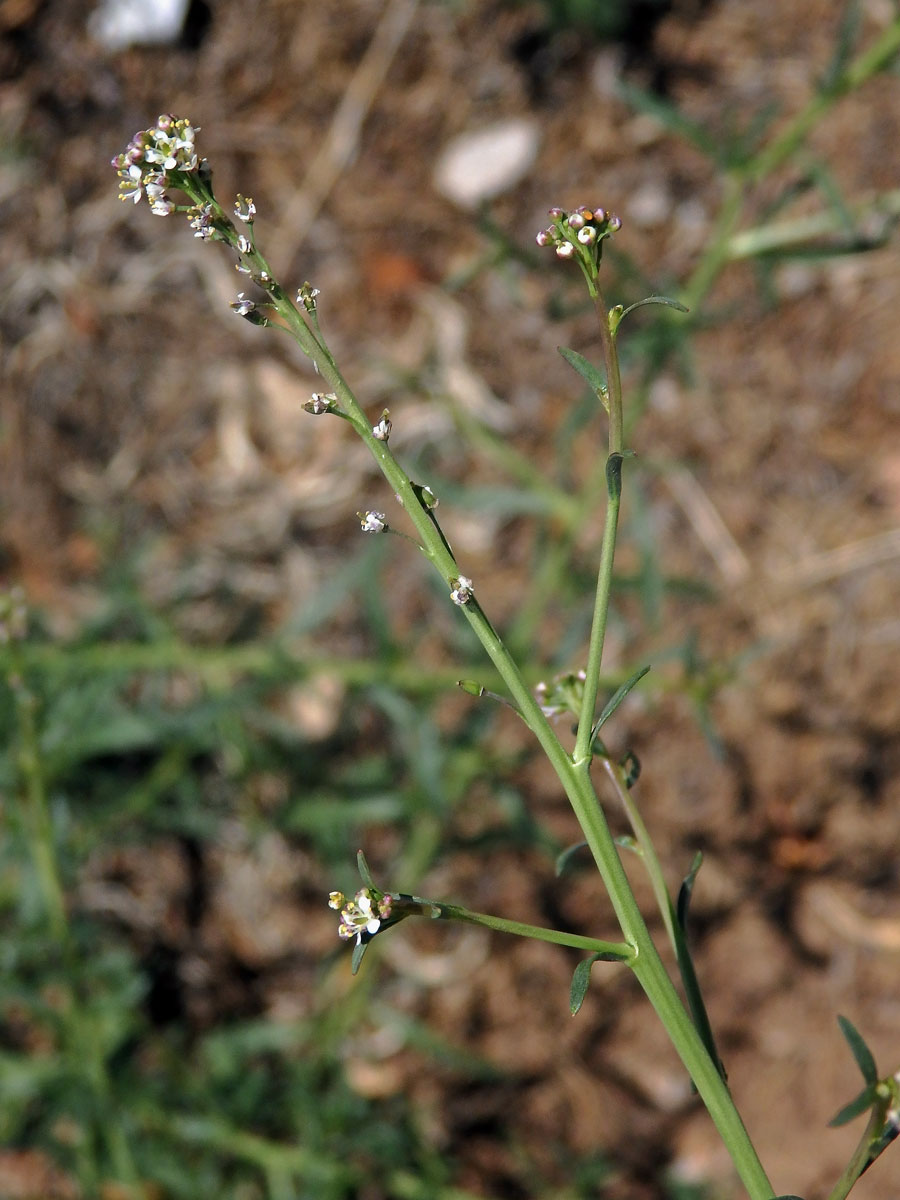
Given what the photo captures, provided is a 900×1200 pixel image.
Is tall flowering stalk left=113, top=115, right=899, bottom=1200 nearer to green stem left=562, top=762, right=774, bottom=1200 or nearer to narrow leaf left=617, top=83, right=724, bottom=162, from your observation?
green stem left=562, top=762, right=774, bottom=1200

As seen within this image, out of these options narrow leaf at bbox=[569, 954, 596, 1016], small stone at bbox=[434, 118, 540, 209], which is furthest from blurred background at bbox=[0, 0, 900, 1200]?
narrow leaf at bbox=[569, 954, 596, 1016]

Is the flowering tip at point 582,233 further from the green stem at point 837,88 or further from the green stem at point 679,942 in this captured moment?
the green stem at point 837,88

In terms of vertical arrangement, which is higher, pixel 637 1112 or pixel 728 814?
pixel 728 814

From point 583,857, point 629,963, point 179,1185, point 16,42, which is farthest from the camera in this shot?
point 16,42

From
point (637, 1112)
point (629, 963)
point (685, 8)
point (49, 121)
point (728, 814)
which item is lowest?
point (629, 963)

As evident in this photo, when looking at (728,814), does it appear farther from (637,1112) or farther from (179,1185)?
(179,1185)

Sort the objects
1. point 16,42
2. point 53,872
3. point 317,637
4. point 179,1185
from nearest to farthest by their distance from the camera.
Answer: point 53,872, point 179,1185, point 317,637, point 16,42

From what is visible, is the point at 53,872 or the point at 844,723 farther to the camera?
the point at 844,723

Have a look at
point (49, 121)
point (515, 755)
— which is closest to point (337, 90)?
point (49, 121)
